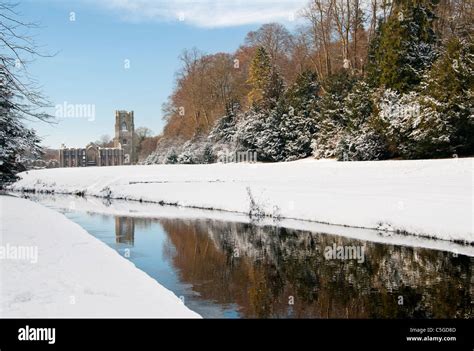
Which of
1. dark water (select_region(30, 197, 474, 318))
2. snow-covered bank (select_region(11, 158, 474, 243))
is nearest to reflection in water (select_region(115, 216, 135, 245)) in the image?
dark water (select_region(30, 197, 474, 318))

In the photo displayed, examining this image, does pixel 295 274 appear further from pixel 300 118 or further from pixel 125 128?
pixel 125 128

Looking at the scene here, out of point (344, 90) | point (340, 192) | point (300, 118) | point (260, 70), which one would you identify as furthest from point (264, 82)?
point (340, 192)

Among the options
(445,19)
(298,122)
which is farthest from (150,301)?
(445,19)

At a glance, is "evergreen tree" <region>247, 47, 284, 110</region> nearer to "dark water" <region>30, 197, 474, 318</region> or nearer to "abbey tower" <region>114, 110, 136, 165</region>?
"dark water" <region>30, 197, 474, 318</region>

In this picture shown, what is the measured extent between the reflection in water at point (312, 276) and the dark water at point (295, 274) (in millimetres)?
21

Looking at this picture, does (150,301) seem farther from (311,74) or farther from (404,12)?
(311,74)

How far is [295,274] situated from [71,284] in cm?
613

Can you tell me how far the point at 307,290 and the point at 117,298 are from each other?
4697 millimetres

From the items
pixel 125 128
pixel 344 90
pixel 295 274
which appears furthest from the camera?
pixel 125 128

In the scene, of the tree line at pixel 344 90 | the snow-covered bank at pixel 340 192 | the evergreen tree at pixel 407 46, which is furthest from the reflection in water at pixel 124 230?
the evergreen tree at pixel 407 46

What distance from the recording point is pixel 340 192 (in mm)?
23641

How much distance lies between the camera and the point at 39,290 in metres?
8.05

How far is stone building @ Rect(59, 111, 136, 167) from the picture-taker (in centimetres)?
9900

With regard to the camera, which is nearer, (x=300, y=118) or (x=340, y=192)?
(x=340, y=192)
